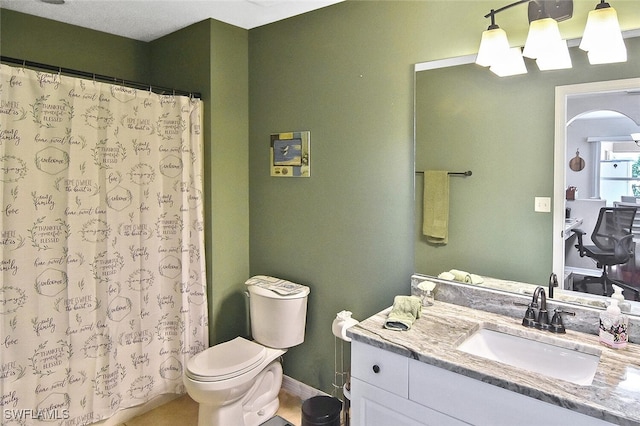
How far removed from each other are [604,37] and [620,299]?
1.01 meters

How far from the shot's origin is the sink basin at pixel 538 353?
1.49 metres

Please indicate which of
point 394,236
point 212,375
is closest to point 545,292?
point 394,236

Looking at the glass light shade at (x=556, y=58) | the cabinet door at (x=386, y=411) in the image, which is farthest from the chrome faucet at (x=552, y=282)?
the glass light shade at (x=556, y=58)

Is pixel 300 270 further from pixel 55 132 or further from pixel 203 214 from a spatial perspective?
pixel 55 132

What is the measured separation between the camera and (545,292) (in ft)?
5.73

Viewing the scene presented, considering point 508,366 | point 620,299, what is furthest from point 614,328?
point 508,366

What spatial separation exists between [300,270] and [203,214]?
0.74 m

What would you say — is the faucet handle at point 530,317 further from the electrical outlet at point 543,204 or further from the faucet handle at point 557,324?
the electrical outlet at point 543,204

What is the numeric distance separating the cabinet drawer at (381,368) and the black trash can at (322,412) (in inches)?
21.4

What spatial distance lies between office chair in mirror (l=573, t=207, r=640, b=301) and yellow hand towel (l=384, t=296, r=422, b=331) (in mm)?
706

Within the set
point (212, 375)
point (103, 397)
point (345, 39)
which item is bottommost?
point (103, 397)

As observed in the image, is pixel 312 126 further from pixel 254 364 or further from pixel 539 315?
pixel 539 315

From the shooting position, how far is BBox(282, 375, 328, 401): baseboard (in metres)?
2.64

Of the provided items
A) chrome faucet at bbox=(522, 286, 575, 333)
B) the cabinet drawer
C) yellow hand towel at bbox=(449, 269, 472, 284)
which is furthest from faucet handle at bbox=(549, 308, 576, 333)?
the cabinet drawer
